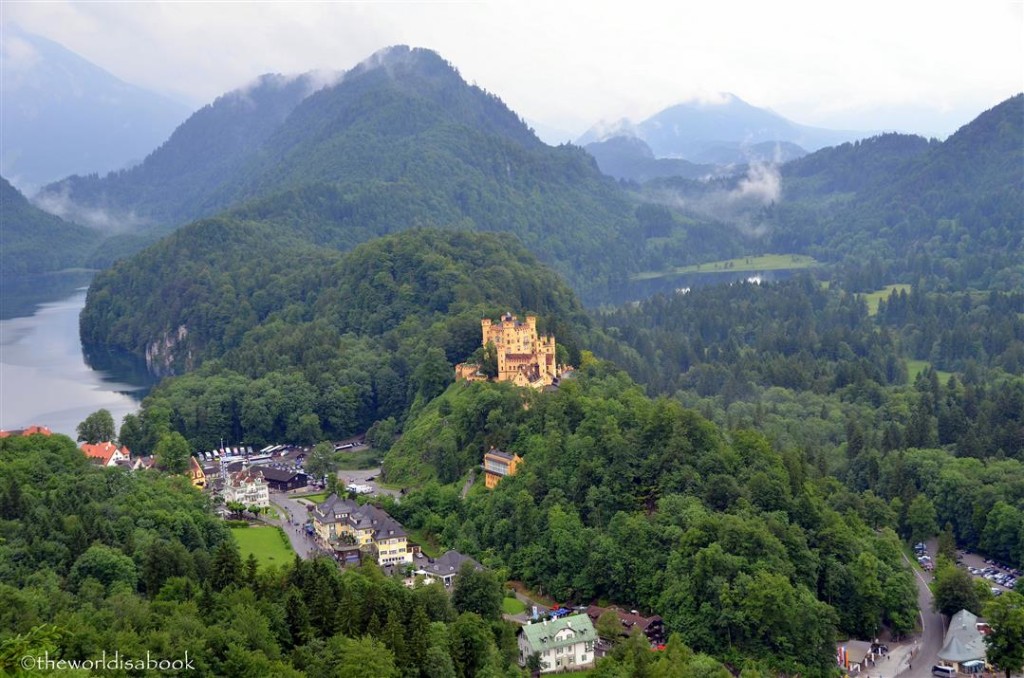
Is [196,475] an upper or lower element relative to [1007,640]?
upper

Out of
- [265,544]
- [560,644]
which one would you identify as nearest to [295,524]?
[265,544]

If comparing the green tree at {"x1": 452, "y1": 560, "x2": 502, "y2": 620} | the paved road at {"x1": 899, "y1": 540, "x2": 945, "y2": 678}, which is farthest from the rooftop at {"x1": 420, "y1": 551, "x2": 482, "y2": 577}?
the paved road at {"x1": 899, "y1": 540, "x2": 945, "y2": 678}

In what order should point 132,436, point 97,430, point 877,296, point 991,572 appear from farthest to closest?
point 877,296 → point 132,436 → point 97,430 → point 991,572

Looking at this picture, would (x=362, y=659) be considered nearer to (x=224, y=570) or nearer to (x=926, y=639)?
(x=224, y=570)

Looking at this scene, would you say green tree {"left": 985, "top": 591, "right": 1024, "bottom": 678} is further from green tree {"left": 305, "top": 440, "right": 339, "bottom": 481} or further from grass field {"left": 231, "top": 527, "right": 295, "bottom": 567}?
green tree {"left": 305, "top": 440, "right": 339, "bottom": 481}

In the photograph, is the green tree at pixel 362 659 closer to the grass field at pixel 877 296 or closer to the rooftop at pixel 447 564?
the rooftop at pixel 447 564

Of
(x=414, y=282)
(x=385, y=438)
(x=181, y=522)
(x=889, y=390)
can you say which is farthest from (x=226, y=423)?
(x=889, y=390)
